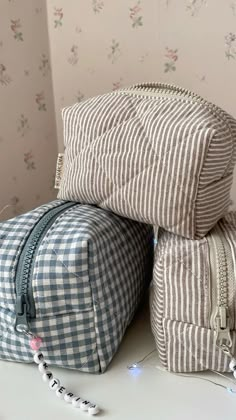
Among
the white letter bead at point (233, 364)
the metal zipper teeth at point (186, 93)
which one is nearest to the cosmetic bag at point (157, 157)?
the metal zipper teeth at point (186, 93)

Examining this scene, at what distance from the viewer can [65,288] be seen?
0.49 m

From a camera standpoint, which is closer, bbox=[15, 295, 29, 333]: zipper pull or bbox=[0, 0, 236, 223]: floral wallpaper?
bbox=[15, 295, 29, 333]: zipper pull

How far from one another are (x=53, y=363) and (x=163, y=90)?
35cm

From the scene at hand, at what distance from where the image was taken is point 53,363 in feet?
1.72

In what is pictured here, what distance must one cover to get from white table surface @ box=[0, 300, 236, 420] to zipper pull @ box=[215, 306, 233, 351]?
2.1 inches

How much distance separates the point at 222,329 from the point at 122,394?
0.13m

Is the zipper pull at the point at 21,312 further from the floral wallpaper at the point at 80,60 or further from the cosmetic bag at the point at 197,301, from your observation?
the floral wallpaper at the point at 80,60

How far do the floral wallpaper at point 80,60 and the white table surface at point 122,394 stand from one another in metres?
0.46

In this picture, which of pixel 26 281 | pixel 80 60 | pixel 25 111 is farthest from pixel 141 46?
pixel 26 281

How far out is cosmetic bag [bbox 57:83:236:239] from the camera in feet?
1.58

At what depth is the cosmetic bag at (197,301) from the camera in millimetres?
482

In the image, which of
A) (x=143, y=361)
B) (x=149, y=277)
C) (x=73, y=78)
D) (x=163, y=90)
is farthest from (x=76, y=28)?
(x=143, y=361)

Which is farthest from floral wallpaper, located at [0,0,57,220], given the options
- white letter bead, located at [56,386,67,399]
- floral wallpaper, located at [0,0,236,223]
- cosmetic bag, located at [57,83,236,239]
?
white letter bead, located at [56,386,67,399]

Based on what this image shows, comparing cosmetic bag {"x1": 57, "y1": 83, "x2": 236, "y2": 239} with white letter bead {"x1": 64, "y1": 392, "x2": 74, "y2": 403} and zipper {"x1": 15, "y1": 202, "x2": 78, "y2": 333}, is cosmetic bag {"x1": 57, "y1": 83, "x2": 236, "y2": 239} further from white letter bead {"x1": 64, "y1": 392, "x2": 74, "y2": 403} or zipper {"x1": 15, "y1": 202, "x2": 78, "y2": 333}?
white letter bead {"x1": 64, "y1": 392, "x2": 74, "y2": 403}
